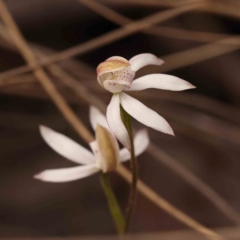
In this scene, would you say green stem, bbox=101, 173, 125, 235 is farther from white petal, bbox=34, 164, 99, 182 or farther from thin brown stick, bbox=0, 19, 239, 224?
thin brown stick, bbox=0, 19, 239, 224

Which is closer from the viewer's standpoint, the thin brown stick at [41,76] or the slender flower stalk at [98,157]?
the slender flower stalk at [98,157]

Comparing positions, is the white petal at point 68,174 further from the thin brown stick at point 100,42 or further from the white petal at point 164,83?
the thin brown stick at point 100,42

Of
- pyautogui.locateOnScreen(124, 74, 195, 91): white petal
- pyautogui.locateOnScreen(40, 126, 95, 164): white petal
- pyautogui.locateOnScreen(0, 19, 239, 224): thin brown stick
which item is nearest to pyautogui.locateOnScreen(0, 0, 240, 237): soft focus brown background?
pyautogui.locateOnScreen(0, 19, 239, 224): thin brown stick

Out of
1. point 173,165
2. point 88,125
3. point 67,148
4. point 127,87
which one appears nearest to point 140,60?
point 127,87

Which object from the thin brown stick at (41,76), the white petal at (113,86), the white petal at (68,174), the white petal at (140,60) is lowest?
the white petal at (68,174)

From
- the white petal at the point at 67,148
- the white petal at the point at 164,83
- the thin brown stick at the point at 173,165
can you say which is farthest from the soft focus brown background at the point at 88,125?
the white petal at the point at 164,83

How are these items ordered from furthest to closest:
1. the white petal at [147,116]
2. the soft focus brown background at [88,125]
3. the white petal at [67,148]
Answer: the soft focus brown background at [88,125], the white petal at [67,148], the white petal at [147,116]
